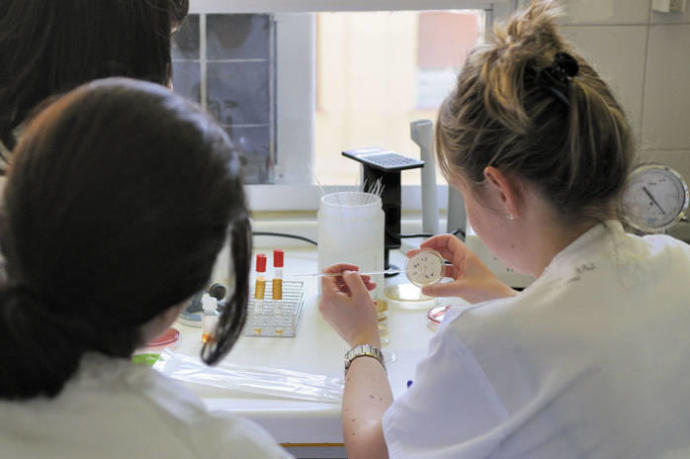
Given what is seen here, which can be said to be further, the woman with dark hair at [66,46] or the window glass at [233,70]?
the window glass at [233,70]

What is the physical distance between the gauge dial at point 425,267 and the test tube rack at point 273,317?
0.84ft

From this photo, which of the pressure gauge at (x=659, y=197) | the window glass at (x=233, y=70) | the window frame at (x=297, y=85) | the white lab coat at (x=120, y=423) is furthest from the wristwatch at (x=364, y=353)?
the window glass at (x=233, y=70)

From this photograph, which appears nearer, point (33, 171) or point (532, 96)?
point (33, 171)

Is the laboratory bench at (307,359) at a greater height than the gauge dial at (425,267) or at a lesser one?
lesser

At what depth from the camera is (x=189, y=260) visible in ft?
2.43

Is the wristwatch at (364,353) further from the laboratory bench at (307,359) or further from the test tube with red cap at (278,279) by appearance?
the test tube with red cap at (278,279)

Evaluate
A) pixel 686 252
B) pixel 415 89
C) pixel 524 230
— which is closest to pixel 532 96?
pixel 524 230

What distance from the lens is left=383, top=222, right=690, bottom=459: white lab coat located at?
0.99m

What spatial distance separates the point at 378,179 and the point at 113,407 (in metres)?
1.12

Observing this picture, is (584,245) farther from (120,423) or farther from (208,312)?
(208,312)

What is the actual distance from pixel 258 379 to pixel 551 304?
→ 1.88 ft

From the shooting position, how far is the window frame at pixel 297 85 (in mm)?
2047

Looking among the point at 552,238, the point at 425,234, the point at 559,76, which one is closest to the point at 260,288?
the point at 425,234

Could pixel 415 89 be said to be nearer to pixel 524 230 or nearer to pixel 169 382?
pixel 524 230
